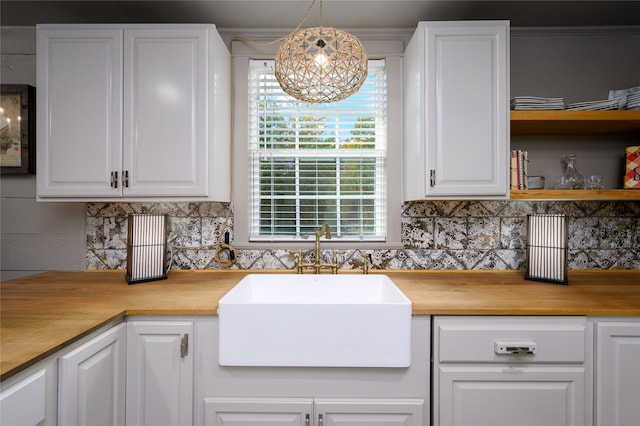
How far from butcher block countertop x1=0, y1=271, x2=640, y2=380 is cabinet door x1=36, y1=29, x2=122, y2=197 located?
0.55 metres

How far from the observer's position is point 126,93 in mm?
1725

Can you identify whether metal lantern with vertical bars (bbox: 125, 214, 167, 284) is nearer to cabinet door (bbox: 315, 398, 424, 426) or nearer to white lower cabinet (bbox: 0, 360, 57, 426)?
white lower cabinet (bbox: 0, 360, 57, 426)

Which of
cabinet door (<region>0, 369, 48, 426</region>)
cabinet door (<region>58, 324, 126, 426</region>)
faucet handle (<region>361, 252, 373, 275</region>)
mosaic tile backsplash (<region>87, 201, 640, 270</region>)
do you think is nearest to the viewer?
cabinet door (<region>0, 369, 48, 426</region>)

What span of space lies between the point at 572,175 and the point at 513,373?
3.98ft

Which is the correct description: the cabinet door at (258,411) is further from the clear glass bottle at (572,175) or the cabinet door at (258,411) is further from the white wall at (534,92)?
the clear glass bottle at (572,175)

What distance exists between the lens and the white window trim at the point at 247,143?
6.74ft

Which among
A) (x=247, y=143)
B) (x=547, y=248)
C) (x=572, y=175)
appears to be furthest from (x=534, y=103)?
(x=247, y=143)

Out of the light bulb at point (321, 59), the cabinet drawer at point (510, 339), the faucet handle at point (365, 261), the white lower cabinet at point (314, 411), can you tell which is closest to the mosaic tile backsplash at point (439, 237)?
the faucet handle at point (365, 261)

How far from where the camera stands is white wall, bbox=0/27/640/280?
2059 mm

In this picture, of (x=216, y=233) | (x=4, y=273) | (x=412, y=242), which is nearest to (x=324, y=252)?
(x=412, y=242)

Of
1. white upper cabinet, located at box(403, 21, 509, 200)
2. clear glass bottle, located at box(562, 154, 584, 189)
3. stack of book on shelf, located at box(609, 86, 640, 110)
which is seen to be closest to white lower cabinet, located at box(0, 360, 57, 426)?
white upper cabinet, located at box(403, 21, 509, 200)

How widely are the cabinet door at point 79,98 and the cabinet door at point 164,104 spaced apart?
0.22 feet

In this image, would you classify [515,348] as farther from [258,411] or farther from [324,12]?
[324,12]

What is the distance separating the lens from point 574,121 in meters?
1.79
